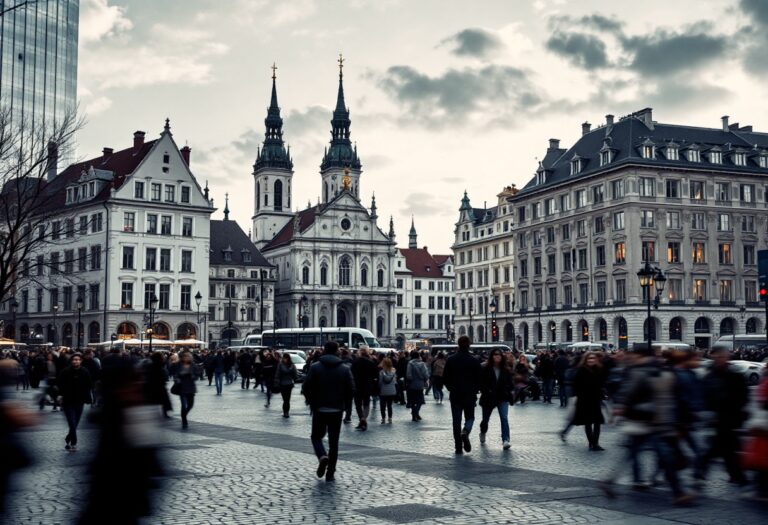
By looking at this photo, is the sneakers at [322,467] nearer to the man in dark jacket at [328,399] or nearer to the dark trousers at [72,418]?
the man in dark jacket at [328,399]

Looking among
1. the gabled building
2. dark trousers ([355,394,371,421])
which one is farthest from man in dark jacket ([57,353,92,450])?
the gabled building

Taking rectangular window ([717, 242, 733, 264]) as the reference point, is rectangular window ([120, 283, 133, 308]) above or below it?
below

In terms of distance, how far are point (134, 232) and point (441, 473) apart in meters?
70.0

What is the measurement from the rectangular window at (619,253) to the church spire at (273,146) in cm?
7586

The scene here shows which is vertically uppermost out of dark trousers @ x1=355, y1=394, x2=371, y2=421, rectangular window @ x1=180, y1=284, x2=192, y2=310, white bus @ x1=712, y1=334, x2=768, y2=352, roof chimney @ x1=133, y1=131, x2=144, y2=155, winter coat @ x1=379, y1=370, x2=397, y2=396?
roof chimney @ x1=133, y1=131, x2=144, y2=155

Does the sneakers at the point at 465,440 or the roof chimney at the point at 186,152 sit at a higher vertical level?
the roof chimney at the point at 186,152

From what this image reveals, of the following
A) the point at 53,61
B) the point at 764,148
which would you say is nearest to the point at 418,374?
the point at 764,148

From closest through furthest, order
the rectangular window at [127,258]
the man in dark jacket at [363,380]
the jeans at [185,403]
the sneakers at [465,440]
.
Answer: the sneakers at [465,440]
the jeans at [185,403]
the man in dark jacket at [363,380]
the rectangular window at [127,258]

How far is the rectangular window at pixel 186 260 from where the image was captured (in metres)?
82.8

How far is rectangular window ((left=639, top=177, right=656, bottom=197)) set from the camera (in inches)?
3182

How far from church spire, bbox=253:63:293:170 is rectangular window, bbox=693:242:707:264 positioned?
7924 cm

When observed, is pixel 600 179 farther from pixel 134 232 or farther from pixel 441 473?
pixel 441 473

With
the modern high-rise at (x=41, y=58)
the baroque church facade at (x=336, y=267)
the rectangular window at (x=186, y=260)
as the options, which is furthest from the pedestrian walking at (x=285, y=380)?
the modern high-rise at (x=41, y=58)

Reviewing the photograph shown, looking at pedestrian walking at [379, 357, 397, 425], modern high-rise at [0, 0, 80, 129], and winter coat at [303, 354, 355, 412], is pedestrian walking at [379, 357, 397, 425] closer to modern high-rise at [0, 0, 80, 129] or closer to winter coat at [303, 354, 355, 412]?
winter coat at [303, 354, 355, 412]
